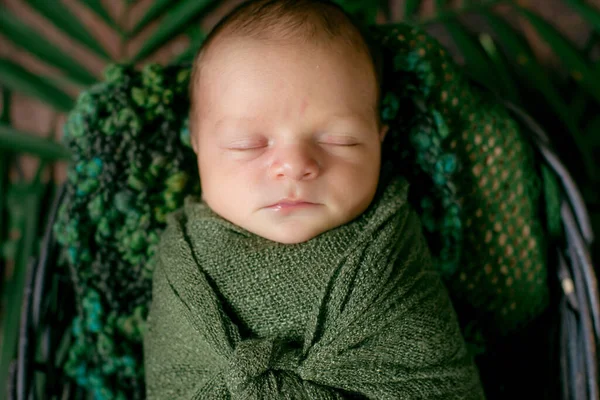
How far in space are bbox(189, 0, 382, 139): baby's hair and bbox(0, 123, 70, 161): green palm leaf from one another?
1.67 ft

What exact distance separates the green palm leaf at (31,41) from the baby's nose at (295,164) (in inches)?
27.5

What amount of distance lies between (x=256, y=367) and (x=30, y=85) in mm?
879

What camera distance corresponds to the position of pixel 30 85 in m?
1.21

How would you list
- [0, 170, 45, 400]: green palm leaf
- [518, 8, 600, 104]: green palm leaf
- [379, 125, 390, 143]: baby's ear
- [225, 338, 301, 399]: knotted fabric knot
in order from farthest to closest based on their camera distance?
[518, 8, 600, 104]: green palm leaf → [0, 170, 45, 400]: green palm leaf → [379, 125, 390, 143]: baby's ear → [225, 338, 301, 399]: knotted fabric knot

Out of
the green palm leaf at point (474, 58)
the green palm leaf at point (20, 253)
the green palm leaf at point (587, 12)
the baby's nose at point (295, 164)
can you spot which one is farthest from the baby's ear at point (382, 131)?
the green palm leaf at point (20, 253)

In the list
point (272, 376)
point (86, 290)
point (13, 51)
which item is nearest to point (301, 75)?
point (272, 376)

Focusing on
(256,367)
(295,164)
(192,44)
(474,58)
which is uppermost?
(192,44)

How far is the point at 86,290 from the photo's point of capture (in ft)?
3.22

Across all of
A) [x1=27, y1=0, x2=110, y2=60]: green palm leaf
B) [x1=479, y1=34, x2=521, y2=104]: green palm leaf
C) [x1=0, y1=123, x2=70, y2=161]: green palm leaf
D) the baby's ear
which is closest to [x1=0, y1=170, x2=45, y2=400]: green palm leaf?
[x1=0, y1=123, x2=70, y2=161]: green palm leaf

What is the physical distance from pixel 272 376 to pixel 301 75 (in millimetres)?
417

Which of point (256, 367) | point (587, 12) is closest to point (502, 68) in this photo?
point (587, 12)

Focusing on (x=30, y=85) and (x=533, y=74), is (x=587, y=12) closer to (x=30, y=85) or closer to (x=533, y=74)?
(x=533, y=74)

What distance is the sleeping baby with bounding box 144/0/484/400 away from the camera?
75 centimetres

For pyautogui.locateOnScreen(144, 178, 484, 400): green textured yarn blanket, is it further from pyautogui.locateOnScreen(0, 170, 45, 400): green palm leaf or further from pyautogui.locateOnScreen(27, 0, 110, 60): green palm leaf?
pyautogui.locateOnScreen(27, 0, 110, 60): green palm leaf
